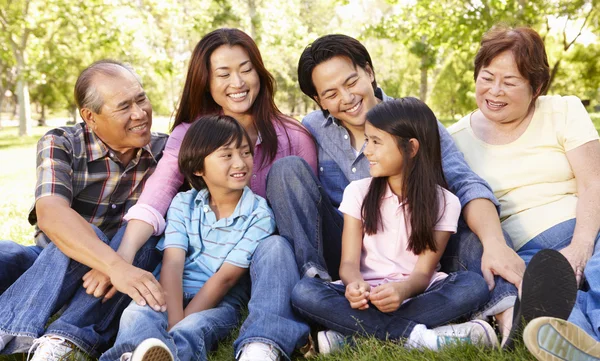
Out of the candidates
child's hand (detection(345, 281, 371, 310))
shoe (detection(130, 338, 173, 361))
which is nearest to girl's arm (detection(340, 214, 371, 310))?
child's hand (detection(345, 281, 371, 310))

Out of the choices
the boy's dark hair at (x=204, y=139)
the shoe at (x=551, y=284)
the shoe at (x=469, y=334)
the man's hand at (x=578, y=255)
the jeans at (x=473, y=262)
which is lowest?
the shoe at (x=469, y=334)

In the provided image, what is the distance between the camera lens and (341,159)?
3.68 metres

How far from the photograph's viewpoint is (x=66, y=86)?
4041 centimetres

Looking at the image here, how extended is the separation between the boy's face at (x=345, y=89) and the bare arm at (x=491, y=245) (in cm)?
87

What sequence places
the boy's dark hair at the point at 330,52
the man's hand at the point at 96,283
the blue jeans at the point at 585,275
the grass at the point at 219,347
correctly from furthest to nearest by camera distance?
the boy's dark hair at the point at 330,52 < the man's hand at the point at 96,283 < the blue jeans at the point at 585,275 < the grass at the point at 219,347

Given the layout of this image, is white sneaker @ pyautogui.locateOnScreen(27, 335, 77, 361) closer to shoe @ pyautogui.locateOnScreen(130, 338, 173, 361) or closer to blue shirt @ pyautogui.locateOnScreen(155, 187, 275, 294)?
shoe @ pyautogui.locateOnScreen(130, 338, 173, 361)

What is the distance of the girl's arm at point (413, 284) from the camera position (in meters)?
2.65

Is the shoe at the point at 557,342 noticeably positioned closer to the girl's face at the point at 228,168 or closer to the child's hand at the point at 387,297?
the child's hand at the point at 387,297

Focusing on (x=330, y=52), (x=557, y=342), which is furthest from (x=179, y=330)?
(x=330, y=52)

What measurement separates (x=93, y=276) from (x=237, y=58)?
158cm

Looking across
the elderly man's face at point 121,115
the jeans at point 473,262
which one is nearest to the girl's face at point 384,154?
the jeans at point 473,262

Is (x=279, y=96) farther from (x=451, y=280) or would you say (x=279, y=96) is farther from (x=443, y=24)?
(x=451, y=280)

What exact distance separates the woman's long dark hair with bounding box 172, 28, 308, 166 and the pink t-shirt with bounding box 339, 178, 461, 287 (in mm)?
847

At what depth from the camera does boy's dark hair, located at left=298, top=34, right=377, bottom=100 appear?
3.56 m
